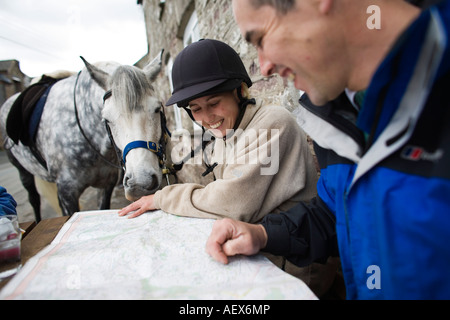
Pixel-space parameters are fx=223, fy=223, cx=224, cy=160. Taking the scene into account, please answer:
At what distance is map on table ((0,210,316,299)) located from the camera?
26.0 inches

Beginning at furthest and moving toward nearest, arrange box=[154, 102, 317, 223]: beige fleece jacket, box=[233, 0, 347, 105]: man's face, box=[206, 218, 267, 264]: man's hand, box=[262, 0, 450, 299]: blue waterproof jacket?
box=[154, 102, 317, 223]: beige fleece jacket, box=[206, 218, 267, 264]: man's hand, box=[233, 0, 347, 105]: man's face, box=[262, 0, 450, 299]: blue waterproof jacket

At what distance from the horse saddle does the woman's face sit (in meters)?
2.33

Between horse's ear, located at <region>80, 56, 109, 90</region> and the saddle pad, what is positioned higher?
horse's ear, located at <region>80, 56, 109, 90</region>

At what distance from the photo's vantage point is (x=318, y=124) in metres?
0.90

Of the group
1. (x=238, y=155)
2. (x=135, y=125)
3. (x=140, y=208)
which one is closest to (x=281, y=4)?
(x=238, y=155)

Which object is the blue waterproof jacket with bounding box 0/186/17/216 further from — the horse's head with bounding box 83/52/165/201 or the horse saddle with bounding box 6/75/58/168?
the horse saddle with bounding box 6/75/58/168

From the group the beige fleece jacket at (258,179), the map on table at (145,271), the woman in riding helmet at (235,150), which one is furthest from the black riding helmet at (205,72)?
the map on table at (145,271)

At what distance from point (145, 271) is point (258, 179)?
629 millimetres

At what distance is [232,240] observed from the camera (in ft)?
2.77

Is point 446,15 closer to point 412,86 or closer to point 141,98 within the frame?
point 412,86

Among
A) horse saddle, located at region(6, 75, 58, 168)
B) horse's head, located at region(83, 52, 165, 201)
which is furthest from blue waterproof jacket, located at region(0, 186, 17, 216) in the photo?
horse saddle, located at region(6, 75, 58, 168)

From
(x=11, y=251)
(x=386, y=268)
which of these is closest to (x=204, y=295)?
(x=386, y=268)

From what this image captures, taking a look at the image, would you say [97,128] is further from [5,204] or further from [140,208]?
[140,208]

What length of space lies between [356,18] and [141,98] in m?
1.57
